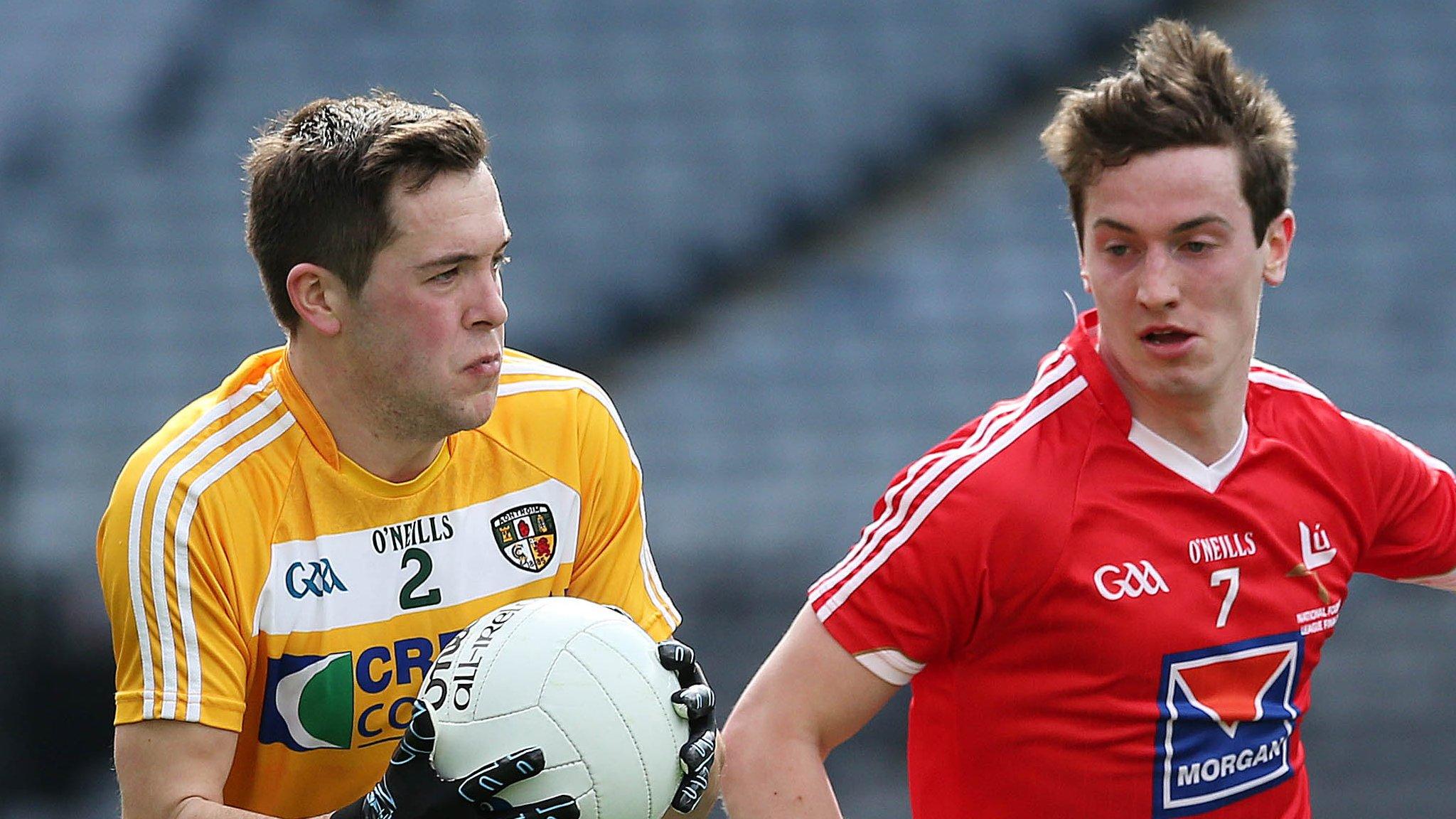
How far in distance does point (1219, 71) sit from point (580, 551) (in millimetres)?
1330

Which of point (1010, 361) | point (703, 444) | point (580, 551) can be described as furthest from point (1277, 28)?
point (580, 551)

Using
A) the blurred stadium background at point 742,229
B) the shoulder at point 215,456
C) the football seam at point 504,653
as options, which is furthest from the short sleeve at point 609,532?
the blurred stadium background at point 742,229

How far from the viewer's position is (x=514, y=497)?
2.68 metres

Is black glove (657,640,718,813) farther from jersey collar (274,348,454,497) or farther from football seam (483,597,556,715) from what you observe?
jersey collar (274,348,454,497)

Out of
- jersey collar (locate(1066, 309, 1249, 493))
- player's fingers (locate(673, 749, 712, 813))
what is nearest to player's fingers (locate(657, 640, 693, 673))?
player's fingers (locate(673, 749, 712, 813))

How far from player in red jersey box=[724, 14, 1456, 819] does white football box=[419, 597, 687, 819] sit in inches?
11.2

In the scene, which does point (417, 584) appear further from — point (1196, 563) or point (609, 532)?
point (1196, 563)

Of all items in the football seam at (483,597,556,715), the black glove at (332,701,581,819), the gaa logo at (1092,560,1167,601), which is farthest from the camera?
the gaa logo at (1092,560,1167,601)

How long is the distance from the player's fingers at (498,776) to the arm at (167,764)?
0.38 meters

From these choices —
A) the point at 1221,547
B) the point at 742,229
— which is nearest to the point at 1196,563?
the point at 1221,547

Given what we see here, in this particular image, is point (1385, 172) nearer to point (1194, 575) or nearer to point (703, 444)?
point (703, 444)

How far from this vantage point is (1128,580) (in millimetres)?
2623

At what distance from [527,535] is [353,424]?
328 mm

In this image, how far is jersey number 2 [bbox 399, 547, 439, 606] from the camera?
2.56 m
